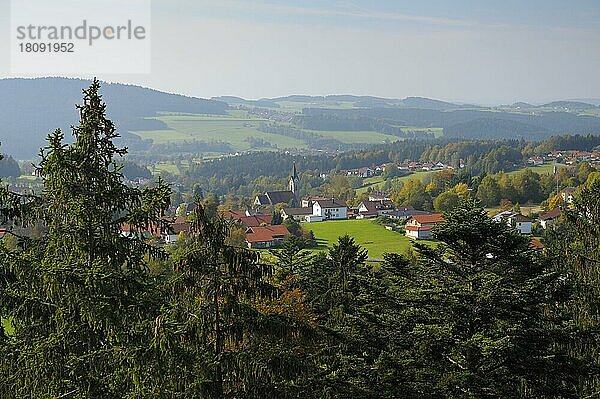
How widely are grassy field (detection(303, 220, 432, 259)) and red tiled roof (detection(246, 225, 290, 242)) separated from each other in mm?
3210

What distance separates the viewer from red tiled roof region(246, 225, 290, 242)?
63.0 metres

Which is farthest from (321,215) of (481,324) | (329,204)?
(481,324)

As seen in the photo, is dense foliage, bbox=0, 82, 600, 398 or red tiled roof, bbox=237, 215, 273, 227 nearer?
dense foliage, bbox=0, 82, 600, 398

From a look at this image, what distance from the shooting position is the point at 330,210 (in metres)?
88.6

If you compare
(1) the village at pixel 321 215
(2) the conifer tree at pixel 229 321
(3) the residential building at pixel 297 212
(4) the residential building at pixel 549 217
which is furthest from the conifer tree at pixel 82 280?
(3) the residential building at pixel 297 212

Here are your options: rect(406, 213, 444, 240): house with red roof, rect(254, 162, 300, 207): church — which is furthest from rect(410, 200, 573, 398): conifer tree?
rect(254, 162, 300, 207): church

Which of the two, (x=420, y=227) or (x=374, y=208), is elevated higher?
(x=420, y=227)

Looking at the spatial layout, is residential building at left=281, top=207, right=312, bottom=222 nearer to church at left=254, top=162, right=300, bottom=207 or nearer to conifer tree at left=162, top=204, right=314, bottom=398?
church at left=254, top=162, right=300, bottom=207

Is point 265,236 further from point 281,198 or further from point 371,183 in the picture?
point 371,183

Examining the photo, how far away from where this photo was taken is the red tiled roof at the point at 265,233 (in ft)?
207

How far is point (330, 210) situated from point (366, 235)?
2603 cm

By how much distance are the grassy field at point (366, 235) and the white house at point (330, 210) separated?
12687mm

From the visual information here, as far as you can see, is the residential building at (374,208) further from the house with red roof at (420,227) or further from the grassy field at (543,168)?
the grassy field at (543,168)

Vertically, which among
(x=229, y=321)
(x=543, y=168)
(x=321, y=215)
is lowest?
(x=321, y=215)
